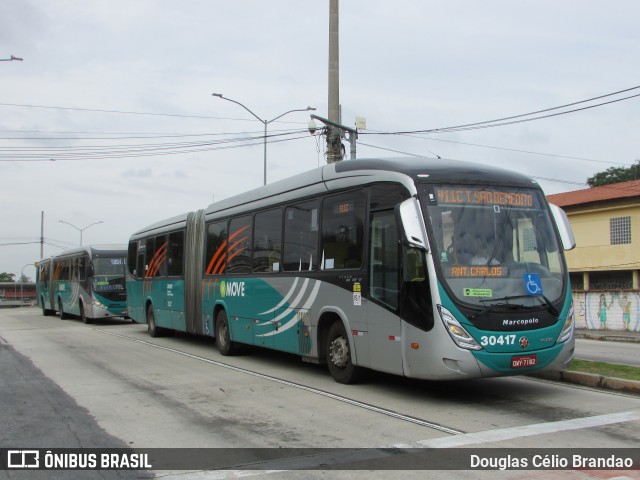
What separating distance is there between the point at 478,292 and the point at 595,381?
3.02 m

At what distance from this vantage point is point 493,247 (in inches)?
336

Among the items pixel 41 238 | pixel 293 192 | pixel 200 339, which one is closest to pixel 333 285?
pixel 293 192

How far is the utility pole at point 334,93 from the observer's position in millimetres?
19894

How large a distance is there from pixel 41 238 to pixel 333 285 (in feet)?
240

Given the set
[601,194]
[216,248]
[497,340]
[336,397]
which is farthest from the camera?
[601,194]

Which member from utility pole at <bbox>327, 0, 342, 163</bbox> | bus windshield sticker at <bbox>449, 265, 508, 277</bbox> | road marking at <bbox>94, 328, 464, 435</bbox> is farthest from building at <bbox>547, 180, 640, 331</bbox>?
bus windshield sticker at <bbox>449, 265, 508, 277</bbox>

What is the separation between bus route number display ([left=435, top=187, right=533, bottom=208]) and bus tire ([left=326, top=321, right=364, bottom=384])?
8.95 feet

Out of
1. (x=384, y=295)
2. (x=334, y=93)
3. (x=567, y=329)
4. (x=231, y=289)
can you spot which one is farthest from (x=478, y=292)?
(x=334, y=93)

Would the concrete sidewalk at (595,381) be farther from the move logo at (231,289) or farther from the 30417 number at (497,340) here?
the move logo at (231,289)

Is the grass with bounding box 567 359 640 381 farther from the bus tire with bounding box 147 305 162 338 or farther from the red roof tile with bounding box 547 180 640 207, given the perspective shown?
the red roof tile with bounding box 547 180 640 207

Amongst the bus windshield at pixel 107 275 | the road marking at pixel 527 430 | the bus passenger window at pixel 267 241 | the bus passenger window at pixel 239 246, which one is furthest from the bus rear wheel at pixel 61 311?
the road marking at pixel 527 430

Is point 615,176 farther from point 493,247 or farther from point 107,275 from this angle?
point 493,247

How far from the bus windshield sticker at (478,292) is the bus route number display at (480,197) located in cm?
123

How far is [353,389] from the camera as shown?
32.3 ft
